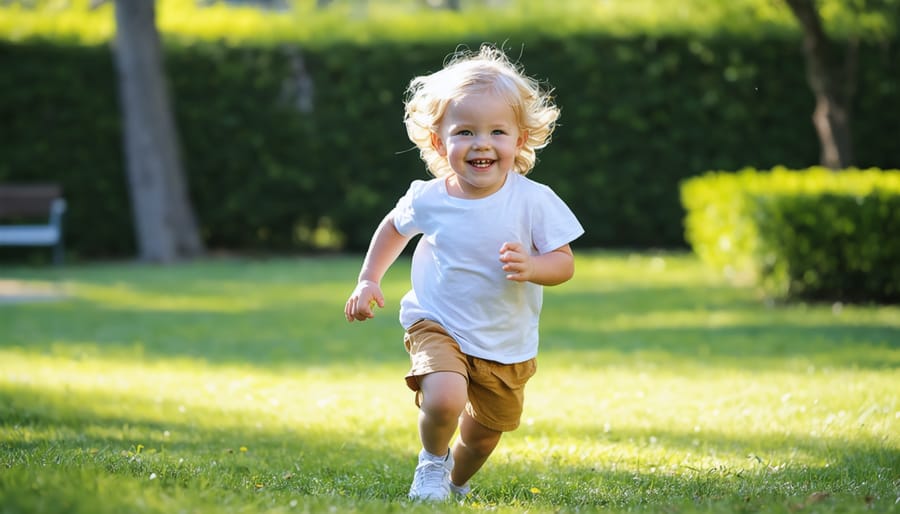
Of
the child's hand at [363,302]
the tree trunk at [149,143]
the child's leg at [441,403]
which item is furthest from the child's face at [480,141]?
the tree trunk at [149,143]

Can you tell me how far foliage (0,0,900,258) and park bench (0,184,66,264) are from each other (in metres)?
0.61

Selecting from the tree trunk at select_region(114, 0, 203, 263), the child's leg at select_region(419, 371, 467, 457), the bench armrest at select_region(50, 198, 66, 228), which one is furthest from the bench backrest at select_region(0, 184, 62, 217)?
the child's leg at select_region(419, 371, 467, 457)

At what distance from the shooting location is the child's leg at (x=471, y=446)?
471 cm

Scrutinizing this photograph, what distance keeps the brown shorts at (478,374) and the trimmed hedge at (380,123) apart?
1332 cm

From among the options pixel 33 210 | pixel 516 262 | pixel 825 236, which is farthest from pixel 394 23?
pixel 516 262

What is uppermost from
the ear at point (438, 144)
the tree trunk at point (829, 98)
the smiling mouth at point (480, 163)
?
the tree trunk at point (829, 98)

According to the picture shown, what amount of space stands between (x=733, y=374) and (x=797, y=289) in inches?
166

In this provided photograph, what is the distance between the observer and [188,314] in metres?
12.3

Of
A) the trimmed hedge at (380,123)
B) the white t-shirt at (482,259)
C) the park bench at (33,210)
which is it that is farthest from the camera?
the trimmed hedge at (380,123)

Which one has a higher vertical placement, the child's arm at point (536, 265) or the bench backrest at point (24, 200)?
the bench backrest at point (24, 200)

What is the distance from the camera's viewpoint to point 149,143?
1769cm

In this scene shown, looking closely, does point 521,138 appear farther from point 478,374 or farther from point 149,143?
point 149,143

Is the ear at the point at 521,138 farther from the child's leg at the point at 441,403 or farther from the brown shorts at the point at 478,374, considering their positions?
the child's leg at the point at 441,403

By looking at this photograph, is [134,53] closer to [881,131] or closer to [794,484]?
[881,131]
